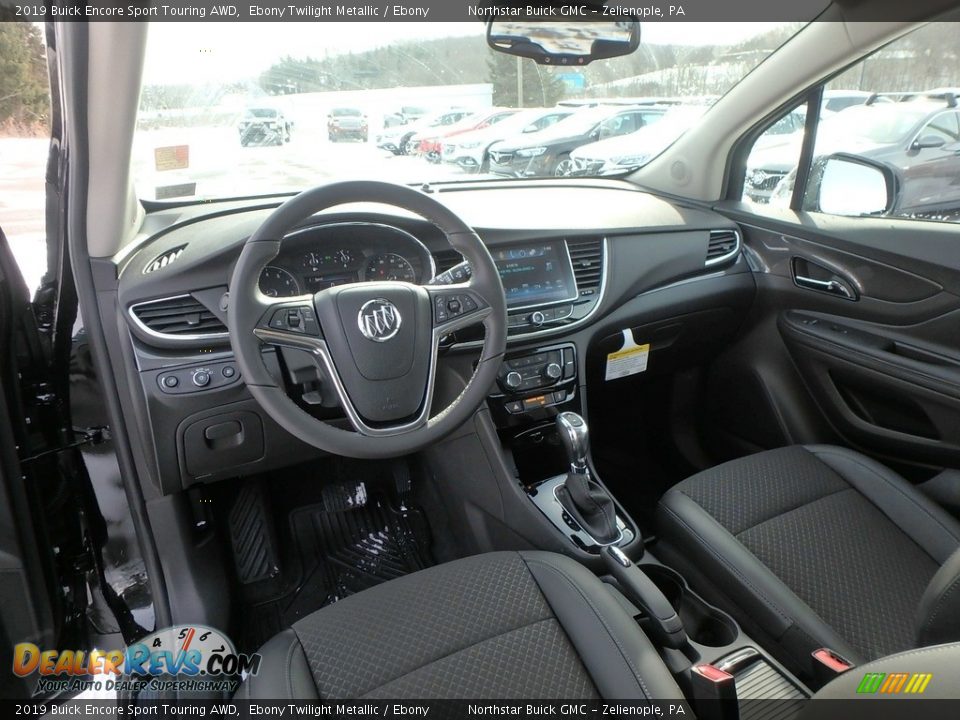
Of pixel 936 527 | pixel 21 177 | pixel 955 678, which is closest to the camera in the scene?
pixel 955 678

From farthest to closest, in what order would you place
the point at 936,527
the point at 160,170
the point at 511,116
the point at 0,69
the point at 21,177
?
the point at 511,116, the point at 160,170, the point at 936,527, the point at 21,177, the point at 0,69

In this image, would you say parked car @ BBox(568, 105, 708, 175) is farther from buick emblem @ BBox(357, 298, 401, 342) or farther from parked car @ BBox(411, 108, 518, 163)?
buick emblem @ BBox(357, 298, 401, 342)

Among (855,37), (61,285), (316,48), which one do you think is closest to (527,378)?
(316,48)

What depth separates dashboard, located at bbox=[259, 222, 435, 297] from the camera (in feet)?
5.52

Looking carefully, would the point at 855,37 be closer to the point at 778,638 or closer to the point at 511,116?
the point at 511,116

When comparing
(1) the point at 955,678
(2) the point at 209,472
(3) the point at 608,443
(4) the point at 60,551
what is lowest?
(3) the point at 608,443

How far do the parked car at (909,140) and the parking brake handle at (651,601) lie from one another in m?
1.54

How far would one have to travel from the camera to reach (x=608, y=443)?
278 centimetres

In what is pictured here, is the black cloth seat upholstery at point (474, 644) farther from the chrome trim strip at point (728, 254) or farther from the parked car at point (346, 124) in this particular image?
the chrome trim strip at point (728, 254)

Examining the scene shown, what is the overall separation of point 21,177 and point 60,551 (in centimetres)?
98

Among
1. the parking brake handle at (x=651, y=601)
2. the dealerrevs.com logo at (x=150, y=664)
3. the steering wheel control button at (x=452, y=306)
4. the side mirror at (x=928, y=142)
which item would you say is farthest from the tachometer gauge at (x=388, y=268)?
the side mirror at (x=928, y=142)

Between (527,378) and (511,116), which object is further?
(511,116)

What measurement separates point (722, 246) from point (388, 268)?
1.31 meters

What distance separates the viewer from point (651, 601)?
1521 millimetres
